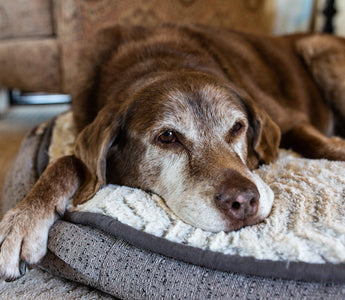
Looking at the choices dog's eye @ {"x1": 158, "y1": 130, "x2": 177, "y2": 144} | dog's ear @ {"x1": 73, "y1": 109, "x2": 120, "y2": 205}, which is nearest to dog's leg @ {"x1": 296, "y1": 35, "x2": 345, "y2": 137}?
dog's eye @ {"x1": 158, "y1": 130, "x2": 177, "y2": 144}

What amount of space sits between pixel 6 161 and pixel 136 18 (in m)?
1.72

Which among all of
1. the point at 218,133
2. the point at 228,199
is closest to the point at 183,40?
the point at 218,133

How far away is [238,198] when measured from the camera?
1.26 m

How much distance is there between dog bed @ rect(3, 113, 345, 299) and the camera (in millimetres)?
1124

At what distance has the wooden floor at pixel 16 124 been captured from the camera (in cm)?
328

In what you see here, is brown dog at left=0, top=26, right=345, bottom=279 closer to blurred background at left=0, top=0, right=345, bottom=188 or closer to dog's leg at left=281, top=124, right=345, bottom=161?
dog's leg at left=281, top=124, right=345, bottom=161

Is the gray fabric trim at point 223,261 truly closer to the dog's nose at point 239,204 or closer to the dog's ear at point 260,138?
the dog's nose at point 239,204

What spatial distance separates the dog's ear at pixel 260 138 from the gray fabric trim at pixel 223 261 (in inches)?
28.0

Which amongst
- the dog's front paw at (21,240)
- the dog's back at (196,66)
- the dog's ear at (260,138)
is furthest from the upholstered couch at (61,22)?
the dog's front paw at (21,240)

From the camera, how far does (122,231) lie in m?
1.33

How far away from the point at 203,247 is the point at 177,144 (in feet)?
1.58

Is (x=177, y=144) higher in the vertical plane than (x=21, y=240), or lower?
higher

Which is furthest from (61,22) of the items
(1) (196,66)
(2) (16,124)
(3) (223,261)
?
(3) (223,261)

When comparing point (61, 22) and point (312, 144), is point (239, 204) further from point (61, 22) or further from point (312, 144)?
point (61, 22)
